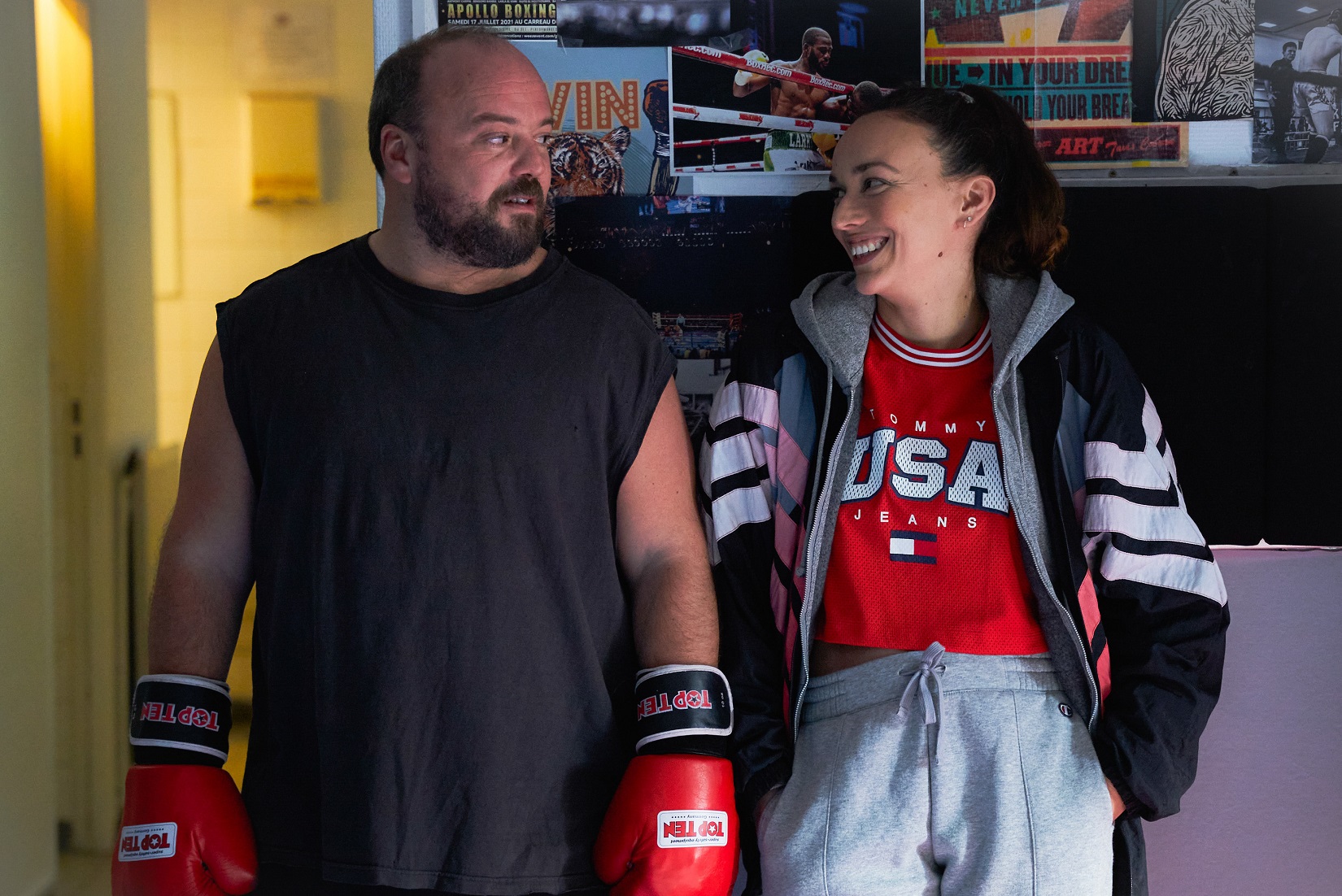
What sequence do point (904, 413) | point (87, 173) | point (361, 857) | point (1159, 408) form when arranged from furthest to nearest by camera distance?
point (87, 173) < point (1159, 408) < point (904, 413) < point (361, 857)

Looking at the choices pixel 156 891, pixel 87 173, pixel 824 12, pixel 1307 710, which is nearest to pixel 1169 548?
pixel 1307 710

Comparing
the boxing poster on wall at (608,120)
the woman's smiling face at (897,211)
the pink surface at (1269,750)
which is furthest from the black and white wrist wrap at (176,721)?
the pink surface at (1269,750)

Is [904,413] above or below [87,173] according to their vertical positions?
below

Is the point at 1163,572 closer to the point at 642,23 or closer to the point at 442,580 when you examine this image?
the point at 442,580

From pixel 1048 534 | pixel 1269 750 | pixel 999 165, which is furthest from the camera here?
pixel 1269 750

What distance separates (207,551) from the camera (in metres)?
1.59

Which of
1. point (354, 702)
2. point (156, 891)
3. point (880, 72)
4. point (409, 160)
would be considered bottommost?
point (156, 891)

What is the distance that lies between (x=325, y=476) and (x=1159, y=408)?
139cm

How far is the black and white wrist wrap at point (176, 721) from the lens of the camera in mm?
1531

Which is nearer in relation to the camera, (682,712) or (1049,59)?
(682,712)

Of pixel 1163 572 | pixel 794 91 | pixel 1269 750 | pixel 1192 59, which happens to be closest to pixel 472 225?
pixel 794 91

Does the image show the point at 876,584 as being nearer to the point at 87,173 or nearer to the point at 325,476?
the point at 325,476

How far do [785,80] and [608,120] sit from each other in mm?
329

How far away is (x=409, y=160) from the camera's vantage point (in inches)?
64.7
